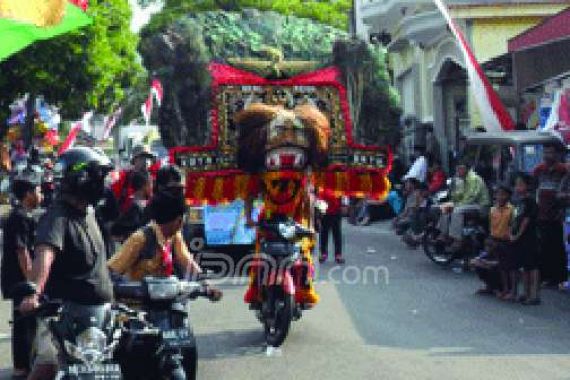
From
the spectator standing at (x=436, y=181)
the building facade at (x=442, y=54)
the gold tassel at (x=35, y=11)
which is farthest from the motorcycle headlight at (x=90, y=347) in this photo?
the building facade at (x=442, y=54)

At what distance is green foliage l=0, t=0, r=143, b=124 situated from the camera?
25234 mm

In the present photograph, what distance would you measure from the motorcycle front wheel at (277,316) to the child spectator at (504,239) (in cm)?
358

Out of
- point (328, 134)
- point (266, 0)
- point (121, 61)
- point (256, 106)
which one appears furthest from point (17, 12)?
point (266, 0)

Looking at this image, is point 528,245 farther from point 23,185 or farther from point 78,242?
point 78,242

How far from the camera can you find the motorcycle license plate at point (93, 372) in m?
5.41

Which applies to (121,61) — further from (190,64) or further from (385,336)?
(385,336)

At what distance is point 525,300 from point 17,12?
20.5 ft

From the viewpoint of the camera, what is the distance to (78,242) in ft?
18.9

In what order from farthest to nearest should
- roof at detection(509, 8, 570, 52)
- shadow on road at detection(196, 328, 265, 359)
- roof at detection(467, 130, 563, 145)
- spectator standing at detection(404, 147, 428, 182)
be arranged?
spectator standing at detection(404, 147, 428, 182) → roof at detection(509, 8, 570, 52) → roof at detection(467, 130, 563, 145) → shadow on road at detection(196, 328, 265, 359)

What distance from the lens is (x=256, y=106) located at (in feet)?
34.0

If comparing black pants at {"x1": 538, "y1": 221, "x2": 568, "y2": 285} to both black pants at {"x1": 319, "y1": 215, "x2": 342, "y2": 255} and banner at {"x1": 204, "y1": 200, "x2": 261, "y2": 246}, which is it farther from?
banner at {"x1": 204, "y1": 200, "x2": 261, "y2": 246}

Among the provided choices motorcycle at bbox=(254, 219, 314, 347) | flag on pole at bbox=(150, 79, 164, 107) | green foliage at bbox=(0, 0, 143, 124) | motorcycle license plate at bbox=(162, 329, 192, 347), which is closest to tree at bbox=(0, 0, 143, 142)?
green foliage at bbox=(0, 0, 143, 124)

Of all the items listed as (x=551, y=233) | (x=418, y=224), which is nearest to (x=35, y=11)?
(x=551, y=233)

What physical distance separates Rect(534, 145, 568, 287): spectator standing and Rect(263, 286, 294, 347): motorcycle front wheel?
4.61m
